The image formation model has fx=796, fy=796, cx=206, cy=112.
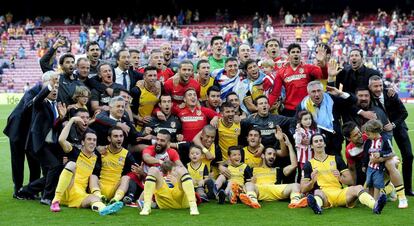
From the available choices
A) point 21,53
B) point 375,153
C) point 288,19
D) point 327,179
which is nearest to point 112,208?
point 327,179

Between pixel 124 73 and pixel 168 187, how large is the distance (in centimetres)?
251

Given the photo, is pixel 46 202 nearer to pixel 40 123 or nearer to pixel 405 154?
pixel 40 123

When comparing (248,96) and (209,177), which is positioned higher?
(248,96)

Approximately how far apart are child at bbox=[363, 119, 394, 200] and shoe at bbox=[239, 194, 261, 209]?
4.67 feet

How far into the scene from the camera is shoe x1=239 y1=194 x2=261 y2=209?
10.1m

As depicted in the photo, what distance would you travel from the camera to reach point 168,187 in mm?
10086

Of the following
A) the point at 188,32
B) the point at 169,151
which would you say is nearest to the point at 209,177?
the point at 169,151

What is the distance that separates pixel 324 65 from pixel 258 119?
1250 millimetres

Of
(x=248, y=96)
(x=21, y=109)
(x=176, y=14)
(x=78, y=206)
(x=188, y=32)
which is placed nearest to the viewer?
(x=78, y=206)

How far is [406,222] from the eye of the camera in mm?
8992

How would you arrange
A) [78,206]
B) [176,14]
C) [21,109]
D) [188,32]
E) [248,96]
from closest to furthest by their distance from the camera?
[78,206]
[21,109]
[248,96]
[188,32]
[176,14]

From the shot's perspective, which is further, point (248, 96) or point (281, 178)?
point (248, 96)

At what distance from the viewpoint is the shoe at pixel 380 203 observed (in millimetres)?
9312

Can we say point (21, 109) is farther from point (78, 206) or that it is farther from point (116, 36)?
point (116, 36)
